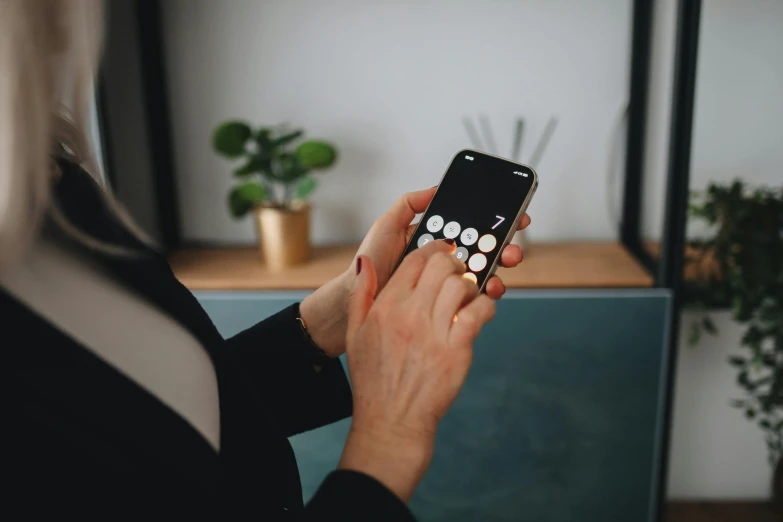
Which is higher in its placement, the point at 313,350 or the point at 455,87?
the point at 455,87

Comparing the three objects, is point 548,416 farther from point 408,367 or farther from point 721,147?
point 408,367

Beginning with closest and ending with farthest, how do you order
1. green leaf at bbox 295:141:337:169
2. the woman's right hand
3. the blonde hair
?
the blonde hair → the woman's right hand → green leaf at bbox 295:141:337:169

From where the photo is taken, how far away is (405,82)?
1431 millimetres

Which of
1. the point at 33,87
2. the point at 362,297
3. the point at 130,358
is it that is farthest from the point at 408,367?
the point at 33,87

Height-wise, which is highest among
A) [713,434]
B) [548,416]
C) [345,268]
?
[345,268]

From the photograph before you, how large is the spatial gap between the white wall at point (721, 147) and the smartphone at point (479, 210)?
2.85ft

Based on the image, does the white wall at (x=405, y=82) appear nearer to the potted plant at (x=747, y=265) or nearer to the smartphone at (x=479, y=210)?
the potted plant at (x=747, y=265)

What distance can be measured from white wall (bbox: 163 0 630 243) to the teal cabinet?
36cm

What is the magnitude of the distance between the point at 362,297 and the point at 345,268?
0.84 m

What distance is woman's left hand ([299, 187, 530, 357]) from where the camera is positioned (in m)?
0.64

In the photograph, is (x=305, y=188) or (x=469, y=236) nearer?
(x=469, y=236)

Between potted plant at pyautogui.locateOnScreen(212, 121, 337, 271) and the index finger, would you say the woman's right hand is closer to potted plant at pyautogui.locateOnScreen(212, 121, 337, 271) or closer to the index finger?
the index finger

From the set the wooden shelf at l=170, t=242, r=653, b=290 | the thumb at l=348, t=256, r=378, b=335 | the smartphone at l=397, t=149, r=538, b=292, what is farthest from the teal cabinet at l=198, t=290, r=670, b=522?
the thumb at l=348, t=256, r=378, b=335

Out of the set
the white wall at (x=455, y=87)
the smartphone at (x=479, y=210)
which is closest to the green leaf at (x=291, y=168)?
the white wall at (x=455, y=87)
